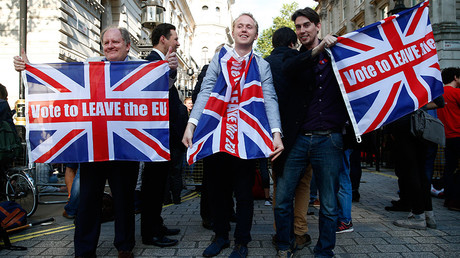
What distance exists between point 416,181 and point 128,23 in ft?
53.2

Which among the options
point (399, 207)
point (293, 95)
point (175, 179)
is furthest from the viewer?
point (175, 179)

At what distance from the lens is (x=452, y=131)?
18.7 ft

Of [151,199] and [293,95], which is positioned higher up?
[293,95]

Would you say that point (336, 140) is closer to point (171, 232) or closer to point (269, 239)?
point (269, 239)

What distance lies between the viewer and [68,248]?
11.8ft

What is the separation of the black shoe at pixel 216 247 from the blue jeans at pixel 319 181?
1.84 ft

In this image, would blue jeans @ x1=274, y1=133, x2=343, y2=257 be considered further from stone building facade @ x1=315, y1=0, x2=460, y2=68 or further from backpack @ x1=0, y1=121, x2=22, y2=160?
stone building facade @ x1=315, y1=0, x2=460, y2=68

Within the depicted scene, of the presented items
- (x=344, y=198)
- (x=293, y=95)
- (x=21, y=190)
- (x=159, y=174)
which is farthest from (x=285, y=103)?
(x=21, y=190)

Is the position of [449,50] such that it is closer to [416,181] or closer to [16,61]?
[416,181]

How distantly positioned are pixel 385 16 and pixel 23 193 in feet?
79.0

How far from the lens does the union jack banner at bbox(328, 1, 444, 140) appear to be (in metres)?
3.16

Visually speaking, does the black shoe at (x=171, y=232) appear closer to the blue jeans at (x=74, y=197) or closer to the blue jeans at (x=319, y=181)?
the blue jeans at (x=319, y=181)

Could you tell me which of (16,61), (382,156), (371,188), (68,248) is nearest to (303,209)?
(68,248)

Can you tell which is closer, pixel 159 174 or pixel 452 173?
pixel 159 174
